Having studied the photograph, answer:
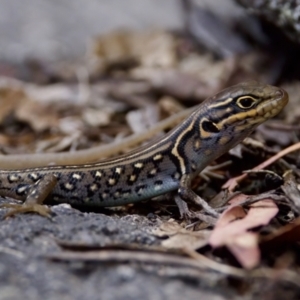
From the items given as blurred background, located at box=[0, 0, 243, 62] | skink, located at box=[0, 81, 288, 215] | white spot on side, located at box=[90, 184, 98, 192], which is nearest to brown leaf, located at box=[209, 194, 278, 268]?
skink, located at box=[0, 81, 288, 215]

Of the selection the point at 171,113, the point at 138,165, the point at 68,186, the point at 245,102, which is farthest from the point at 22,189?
the point at 171,113

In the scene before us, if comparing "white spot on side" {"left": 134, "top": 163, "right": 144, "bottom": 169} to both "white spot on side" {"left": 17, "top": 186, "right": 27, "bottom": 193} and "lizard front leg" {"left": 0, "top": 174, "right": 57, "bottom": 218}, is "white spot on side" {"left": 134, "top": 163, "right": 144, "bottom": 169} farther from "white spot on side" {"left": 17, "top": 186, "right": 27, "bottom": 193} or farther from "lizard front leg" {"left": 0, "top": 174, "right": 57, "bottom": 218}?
"white spot on side" {"left": 17, "top": 186, "right": 27, "bottom": 193}

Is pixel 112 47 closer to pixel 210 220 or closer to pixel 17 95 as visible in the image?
pixel 17 95

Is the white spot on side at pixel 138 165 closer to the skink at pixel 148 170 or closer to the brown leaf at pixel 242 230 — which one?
the skink at pixel 148 170

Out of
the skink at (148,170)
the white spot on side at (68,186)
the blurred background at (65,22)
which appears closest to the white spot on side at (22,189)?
the skink at (148,170)

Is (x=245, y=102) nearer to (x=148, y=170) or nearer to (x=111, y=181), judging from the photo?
(x=148, y=170)
